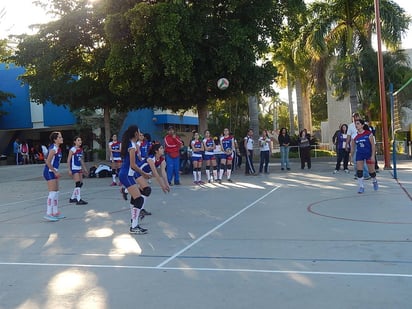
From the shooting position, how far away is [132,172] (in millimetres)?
8625

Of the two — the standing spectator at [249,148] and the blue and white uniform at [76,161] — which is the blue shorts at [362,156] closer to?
the standing spectator at [249,148]

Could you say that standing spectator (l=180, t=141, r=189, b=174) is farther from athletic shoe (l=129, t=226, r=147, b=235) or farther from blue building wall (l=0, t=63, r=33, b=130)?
blue building wall (l=0, t=63, r=33, b=130)

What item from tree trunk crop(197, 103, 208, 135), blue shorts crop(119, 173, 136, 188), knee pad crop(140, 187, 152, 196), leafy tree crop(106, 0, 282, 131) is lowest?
knee pad crop(140, 187, 152, 196)

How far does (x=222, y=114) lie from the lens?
46906mm

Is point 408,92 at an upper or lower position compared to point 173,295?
upper

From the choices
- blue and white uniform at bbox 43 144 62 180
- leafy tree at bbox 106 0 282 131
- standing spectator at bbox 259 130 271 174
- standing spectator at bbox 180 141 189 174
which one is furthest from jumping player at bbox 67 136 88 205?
standing spectator at bbox 180 141 189 174

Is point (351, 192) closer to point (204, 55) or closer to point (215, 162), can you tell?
point (215, 162)

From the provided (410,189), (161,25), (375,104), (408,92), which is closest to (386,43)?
(408,92)

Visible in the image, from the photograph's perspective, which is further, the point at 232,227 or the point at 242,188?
the point at 242,188

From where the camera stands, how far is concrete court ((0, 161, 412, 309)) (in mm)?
4891

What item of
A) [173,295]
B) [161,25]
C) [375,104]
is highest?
[161,25]

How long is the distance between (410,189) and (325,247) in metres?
6.72

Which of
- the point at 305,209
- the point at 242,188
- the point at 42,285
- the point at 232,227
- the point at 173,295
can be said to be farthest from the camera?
the point at 242,188

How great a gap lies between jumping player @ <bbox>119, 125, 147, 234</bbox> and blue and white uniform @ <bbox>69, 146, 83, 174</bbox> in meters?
4.28
